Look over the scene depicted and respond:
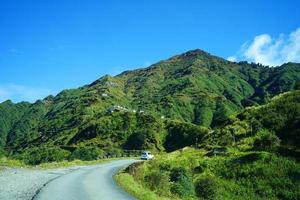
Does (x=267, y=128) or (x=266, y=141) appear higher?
(x=267, y=128)

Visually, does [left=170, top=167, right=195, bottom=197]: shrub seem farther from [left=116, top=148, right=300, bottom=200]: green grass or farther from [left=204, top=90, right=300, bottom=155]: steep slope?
[left=204, top=90, right=300, bottom=155]: steep slope

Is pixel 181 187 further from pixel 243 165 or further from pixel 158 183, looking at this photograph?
pixel 243 165

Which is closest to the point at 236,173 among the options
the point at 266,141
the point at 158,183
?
the point at 266,141

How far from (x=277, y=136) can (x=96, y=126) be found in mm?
118550

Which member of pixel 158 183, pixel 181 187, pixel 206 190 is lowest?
pixel 206 190

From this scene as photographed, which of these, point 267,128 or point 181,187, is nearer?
point 181,187

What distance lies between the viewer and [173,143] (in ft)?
500

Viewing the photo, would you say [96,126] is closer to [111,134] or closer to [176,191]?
[111,134]

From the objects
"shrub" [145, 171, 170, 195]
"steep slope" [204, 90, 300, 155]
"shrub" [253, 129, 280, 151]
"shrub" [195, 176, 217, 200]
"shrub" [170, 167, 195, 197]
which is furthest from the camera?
"steep slope" [204, 90, 300, 155]

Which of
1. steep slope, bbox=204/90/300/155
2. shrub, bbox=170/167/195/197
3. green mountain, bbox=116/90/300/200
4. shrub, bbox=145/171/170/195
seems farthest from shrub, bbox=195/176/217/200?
steep slope, bbox=204/90/300/155

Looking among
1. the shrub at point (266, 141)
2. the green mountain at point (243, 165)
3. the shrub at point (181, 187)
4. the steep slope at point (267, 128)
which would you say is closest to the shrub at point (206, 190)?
the green mountain at point (243, 165)

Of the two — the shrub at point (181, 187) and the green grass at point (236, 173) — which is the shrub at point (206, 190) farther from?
the shrub at point (181, 187)

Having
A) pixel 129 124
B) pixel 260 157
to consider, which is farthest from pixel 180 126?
pixel 260 157

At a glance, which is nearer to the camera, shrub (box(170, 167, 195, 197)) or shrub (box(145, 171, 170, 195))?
shrub (box(145, 171, 170, 195))
